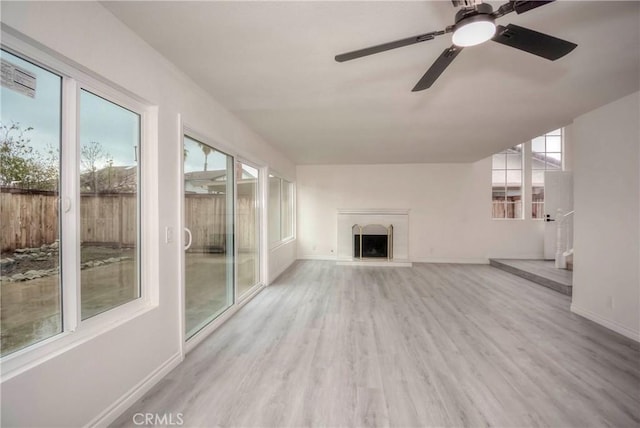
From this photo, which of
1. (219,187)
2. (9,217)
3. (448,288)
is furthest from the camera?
(448,288)

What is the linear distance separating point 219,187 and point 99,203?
1446mm

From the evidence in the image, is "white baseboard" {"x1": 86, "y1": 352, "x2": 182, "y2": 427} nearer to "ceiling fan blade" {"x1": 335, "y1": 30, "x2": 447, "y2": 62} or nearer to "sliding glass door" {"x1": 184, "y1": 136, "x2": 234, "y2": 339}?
"sliding glass door" {"x1": 184, "y1": 136, "x2": 234, "y2": 339}

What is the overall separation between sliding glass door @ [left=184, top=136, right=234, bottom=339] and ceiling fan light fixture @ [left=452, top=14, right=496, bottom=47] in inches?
87.9

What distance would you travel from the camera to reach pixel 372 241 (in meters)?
6.29

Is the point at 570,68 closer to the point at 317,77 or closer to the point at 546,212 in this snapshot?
the point at 317,77

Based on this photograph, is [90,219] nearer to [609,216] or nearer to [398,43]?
[398,43]

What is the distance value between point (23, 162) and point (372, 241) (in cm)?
579

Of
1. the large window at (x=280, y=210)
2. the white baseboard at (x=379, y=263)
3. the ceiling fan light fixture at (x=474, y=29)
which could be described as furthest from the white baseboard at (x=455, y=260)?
the ceiling fan light fixture at (x=474, y=29)

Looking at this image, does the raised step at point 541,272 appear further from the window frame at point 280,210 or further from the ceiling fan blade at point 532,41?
the window frame at point 280,210

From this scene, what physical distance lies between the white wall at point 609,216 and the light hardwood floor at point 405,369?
0.83 feet

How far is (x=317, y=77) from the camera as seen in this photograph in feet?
7.26

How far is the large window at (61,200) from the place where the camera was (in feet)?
3.89

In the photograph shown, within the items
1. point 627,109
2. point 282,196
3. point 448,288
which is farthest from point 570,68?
point 282,196

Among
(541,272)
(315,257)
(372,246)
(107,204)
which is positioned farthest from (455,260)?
(107,204)
